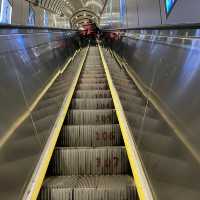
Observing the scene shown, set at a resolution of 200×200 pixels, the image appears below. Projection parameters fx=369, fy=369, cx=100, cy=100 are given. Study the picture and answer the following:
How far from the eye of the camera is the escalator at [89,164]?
297cm

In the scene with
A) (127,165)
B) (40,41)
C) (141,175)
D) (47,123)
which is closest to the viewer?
(141,175)

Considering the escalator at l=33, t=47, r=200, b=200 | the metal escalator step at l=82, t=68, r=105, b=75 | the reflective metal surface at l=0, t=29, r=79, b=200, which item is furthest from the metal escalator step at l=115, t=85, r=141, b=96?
the metal escalator step at l=82, t=68, r=105, b=75

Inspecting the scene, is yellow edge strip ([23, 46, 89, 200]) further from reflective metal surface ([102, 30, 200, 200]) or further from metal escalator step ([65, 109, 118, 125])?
reflective metal surface ([102, 30, 200, 200])

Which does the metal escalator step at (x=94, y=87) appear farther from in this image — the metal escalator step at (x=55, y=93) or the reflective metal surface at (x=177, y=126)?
the reflective metal surface at (x=177, y=126)

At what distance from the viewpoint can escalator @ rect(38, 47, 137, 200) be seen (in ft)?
9.75

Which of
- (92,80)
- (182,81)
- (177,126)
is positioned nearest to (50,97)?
(182,81)

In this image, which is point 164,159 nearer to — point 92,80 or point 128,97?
point 128,97

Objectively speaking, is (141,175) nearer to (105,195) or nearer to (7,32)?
(105,195)

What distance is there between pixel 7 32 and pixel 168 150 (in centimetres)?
220

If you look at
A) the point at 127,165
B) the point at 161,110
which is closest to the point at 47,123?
the point at 127,165

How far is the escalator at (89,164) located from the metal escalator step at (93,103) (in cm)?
49

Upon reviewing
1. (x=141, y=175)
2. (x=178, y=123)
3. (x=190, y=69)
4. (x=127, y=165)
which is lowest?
(x=127, y=165)

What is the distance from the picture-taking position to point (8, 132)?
242cm

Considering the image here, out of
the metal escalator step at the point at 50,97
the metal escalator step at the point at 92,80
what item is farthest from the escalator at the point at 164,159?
the metal escalator step at the point at 92,80
